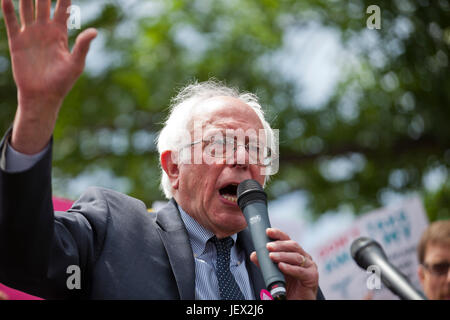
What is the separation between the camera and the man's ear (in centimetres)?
300

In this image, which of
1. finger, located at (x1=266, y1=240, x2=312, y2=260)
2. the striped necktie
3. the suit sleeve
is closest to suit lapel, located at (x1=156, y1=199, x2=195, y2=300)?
the striped necktie

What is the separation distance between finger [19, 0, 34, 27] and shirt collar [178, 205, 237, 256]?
1.24 m

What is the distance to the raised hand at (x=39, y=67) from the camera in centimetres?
187

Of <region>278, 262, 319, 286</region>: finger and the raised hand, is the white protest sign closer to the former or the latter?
<region>278, 262, 319, 286</region>: finger

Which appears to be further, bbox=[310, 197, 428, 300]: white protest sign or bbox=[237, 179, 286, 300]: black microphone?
bbox=[310, 197, 428, 300]: white protest sign

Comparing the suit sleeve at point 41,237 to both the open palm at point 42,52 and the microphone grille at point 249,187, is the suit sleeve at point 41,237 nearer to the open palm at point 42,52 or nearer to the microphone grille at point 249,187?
the open palm at point 42,52

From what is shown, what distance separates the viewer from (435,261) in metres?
4.28

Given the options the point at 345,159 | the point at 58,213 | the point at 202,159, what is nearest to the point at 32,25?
the point at 58,213

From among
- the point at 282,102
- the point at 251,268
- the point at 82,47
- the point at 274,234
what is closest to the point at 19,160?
the point at 82,47

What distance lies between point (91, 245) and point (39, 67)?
31.1 inches

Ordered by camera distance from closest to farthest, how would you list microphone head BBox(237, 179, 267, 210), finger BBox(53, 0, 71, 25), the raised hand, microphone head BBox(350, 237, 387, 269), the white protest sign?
the raised hand
finger BBox(53, 0, 71, 25)
microphone head BBox(237, 179, 267, 210)
microphone head BBox(350, 237, 387, 269)
the white protest sign

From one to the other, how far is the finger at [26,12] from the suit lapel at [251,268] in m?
1.49

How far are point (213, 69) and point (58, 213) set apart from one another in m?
7.15
